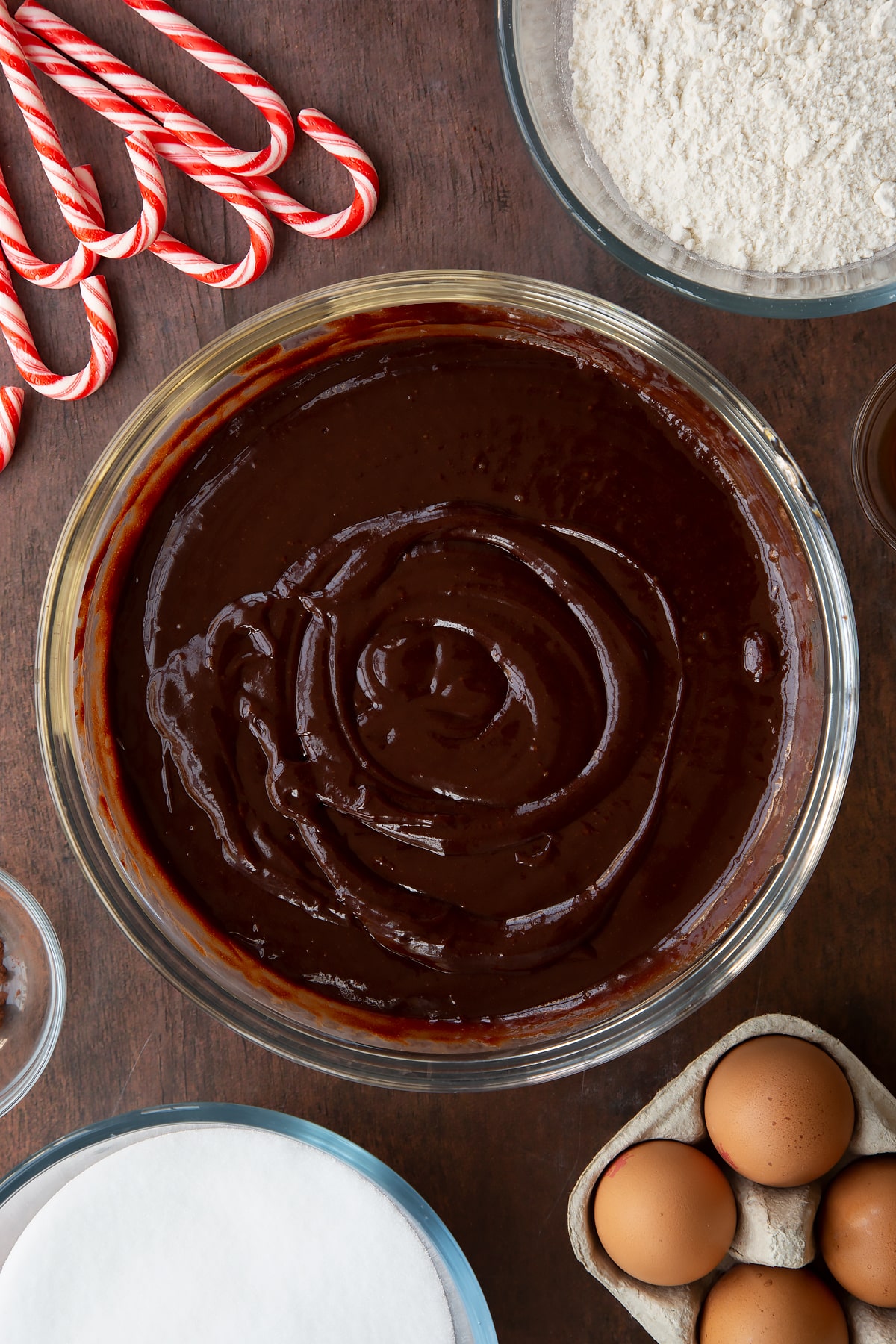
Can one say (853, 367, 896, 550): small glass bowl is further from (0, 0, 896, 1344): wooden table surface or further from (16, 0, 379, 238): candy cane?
(16, 0, 379, 238): candy cane

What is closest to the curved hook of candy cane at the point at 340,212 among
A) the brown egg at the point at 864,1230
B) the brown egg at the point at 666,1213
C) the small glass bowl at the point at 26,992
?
the small glass bowl at the point at 26,992

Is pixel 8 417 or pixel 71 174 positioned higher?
pixel 71 174

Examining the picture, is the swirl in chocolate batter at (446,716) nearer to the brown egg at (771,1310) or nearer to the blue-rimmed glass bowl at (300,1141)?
the blue-rimmed glass bowl at (300,1141)

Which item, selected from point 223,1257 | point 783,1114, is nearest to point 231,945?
point 223,1257

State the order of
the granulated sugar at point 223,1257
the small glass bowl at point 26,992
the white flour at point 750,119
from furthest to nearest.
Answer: the small glass bowl at point 26,992
the granulated sugar at point 223,1257
the white flour at point 750,119

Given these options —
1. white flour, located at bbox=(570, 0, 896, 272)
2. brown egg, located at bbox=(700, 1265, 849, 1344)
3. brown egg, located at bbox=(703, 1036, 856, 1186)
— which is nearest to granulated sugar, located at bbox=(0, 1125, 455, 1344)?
brown egg, located at bbox=(700, 1265, 849, 1344)

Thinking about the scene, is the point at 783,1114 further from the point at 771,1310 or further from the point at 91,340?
the point at 91,340
